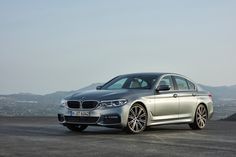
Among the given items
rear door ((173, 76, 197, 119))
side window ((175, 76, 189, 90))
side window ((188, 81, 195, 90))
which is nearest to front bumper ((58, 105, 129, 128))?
rear door ((173, 76, 197, 119))

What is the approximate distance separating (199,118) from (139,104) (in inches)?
108

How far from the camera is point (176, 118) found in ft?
49.6

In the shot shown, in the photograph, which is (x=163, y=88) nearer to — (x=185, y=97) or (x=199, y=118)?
(x=185, y=97)

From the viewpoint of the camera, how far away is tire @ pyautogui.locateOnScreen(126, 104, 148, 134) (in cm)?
1359

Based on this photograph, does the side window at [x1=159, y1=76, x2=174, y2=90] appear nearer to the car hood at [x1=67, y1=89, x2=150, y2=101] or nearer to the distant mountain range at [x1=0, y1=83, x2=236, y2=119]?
the car hood at [x1=67, y1=89, x2=150, y2=101]

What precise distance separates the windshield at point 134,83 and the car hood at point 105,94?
562 millimetres

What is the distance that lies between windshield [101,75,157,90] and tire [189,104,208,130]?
1824mm

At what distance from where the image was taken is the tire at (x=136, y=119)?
44.6 ft

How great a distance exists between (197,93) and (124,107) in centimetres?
345

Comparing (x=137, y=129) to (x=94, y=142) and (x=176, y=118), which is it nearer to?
(x=176, y=118)

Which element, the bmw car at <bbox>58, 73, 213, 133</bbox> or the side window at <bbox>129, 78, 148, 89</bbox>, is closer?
the bmw car at <bbox>58, 73, 213, 133</bbox>

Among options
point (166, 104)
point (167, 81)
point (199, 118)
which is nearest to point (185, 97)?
point (167, 81)

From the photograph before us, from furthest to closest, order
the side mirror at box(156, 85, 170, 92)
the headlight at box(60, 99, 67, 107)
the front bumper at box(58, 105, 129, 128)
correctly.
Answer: the side mirror at box(156, 85, 170, 92) → the headlight at box(60, 99, 67, 107) → the front bumper at box(58, 105, 129, 128)

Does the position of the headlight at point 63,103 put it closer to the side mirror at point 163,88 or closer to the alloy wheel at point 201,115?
the side mirror at point 163,88
